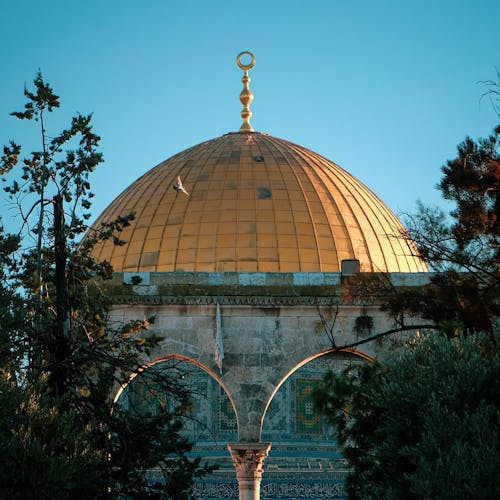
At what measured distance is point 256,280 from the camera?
16.5 meters

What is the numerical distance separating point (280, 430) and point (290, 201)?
6.67m

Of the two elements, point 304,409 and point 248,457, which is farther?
point 304,409

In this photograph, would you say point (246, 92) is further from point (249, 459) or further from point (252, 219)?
point (249, 459)

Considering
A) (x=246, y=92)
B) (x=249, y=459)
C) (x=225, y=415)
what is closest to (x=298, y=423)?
(x=225, y=415)

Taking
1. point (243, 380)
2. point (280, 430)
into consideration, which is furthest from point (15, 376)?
point (280, 430)

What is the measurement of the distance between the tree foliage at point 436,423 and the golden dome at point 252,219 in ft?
21.4

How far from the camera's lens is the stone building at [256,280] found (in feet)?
52.4

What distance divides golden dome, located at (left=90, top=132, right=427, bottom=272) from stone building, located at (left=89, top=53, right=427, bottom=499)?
22 mm

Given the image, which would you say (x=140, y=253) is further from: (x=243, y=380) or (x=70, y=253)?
(x=70, y=253)

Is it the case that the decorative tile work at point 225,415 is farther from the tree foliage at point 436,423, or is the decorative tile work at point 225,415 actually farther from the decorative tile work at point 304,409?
the tree foliage at point 436,423

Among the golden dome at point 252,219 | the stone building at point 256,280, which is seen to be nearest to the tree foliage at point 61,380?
the stone building at point 256,280

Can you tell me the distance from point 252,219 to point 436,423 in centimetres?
933

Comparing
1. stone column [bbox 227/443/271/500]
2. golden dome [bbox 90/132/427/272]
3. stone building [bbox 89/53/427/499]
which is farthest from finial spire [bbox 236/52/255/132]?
stone column [bbox 227/443/271/500]

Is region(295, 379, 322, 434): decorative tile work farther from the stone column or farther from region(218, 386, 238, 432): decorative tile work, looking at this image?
the stone column
